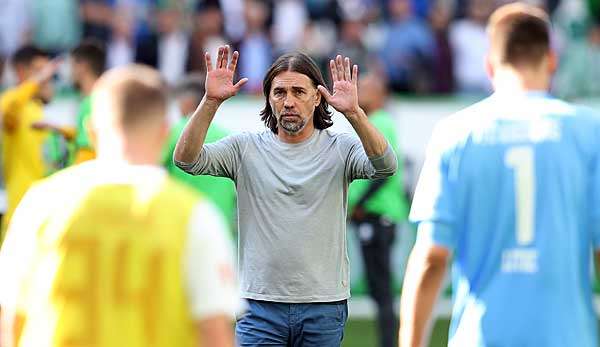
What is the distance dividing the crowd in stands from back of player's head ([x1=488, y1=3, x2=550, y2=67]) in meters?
10.8

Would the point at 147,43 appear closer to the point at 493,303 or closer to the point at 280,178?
the point at 280,178

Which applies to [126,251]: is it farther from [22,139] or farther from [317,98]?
[22,139]

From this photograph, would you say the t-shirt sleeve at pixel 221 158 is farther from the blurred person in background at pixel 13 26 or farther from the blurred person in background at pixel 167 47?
the blurred person in background at pixel 13 26

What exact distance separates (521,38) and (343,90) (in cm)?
167

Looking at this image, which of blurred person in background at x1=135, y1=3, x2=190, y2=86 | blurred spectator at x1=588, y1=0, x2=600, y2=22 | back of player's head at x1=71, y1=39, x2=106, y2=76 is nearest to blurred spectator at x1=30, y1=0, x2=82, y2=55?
blurred person in background at x1=135, y1=3, x2=190, y2=86

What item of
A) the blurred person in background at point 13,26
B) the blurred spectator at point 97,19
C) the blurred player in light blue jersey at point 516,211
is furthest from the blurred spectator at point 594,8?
the blurred player in light blue jersey at point 516,211

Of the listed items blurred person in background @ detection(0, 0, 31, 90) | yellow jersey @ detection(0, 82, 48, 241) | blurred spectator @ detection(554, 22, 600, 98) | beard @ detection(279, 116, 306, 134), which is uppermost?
blurred person in background @ detection(0, 0, 31, 90)

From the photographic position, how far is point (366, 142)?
6.30 m

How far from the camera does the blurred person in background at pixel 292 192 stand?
21.0 ft

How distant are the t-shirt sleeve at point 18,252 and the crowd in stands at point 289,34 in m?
11.4

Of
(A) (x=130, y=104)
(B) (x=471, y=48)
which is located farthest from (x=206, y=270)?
Answer: (B) (x=471, y=48)

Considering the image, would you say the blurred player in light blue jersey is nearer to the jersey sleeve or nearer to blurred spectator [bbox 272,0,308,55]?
the jersey sleeve

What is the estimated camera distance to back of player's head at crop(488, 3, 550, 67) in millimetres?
4820

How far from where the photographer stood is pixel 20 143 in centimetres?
1134
